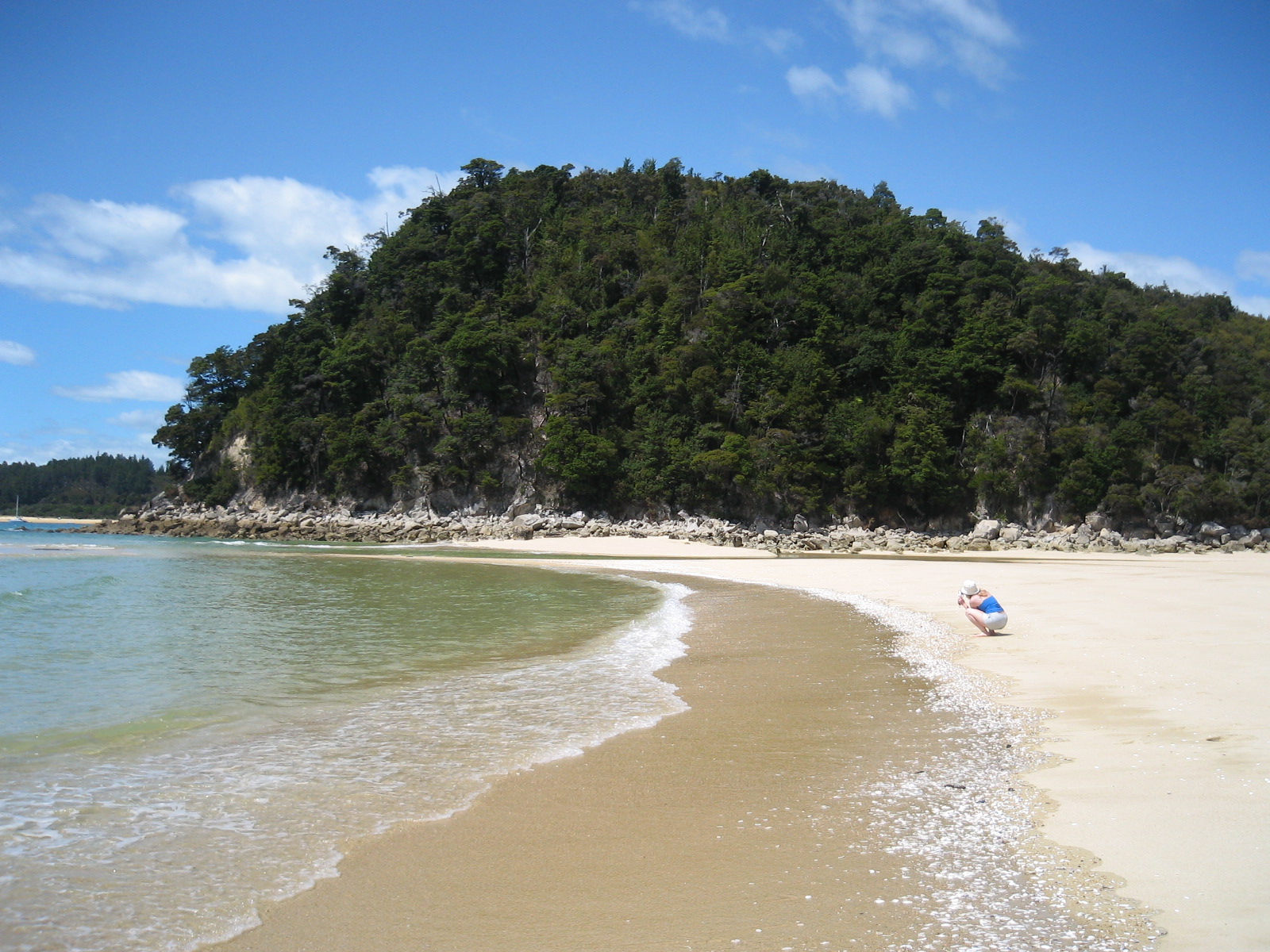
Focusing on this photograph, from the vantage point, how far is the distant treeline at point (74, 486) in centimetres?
10669

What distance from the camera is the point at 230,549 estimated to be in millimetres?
35344

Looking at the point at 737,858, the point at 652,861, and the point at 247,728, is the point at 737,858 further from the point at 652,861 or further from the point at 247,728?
the point at 247,728

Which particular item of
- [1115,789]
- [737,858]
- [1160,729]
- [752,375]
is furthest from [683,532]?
[737,858]

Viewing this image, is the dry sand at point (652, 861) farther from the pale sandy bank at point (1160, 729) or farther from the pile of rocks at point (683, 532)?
the pile of rocks at point (683, 532)

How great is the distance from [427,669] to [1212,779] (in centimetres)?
748

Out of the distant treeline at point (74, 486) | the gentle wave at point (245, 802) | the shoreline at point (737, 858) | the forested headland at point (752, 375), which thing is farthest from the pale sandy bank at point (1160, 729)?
the distant treeline at point (74, 486)

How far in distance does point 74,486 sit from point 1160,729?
141 metres

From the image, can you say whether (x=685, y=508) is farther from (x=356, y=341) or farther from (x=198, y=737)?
(x=198, y=737)

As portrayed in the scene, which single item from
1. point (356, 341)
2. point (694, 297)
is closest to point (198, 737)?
point (694, 297)

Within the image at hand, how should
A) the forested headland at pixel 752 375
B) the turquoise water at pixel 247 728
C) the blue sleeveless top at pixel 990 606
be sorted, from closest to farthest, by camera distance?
the turquoise water at pixel 247 728 → the blue sleeveless top at pixel 990 606 → the forested headland at pixel 752 375

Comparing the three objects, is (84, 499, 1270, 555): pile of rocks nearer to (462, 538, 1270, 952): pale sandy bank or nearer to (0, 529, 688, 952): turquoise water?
(462, 538, 1270, 952): pale sandy bank

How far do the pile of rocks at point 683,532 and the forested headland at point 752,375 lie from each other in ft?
4.70

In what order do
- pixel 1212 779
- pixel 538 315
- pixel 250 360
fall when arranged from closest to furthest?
pixel 1212 779
pixel 538 315
pixel 250 360

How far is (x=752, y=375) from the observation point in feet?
151
